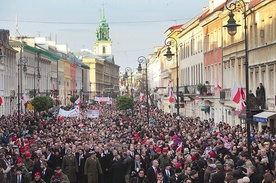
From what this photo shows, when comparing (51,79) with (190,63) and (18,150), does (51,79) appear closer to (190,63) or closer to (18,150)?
(190,63)

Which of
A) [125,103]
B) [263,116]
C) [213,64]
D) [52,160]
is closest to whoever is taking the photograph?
[52,160]

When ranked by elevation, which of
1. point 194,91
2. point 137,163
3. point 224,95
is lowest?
point 137,163

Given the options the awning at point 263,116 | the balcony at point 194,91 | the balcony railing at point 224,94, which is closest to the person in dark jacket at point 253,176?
the awning at point 263,116

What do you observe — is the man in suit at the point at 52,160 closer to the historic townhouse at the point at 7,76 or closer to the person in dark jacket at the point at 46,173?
the person in dark jacket at the point at 46,173

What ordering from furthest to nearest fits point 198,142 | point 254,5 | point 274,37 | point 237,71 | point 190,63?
point 190,63 < point 237,71 < point 254,5 < point 274,37 < point 198,142

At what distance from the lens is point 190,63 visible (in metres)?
72.7

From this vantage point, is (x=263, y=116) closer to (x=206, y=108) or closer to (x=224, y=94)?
(x=224, y=94)

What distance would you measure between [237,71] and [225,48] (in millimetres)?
4551

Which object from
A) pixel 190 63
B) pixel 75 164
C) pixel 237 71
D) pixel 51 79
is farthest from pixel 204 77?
pixel 51 79

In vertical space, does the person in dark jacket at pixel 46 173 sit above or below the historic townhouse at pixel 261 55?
below

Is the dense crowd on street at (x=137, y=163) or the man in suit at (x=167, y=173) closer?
the dense crowd on street at (x=137, y=163)

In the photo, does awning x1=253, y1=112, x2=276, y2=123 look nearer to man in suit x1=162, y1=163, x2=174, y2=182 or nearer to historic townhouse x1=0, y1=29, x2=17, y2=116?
man in suit x1=162, y1=163, x2=174, y2=182

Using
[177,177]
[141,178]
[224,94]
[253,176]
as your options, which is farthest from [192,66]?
[253,176]

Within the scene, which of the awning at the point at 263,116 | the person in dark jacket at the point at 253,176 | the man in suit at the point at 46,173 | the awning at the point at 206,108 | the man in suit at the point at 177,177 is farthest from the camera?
the awning at the point at 206,108
